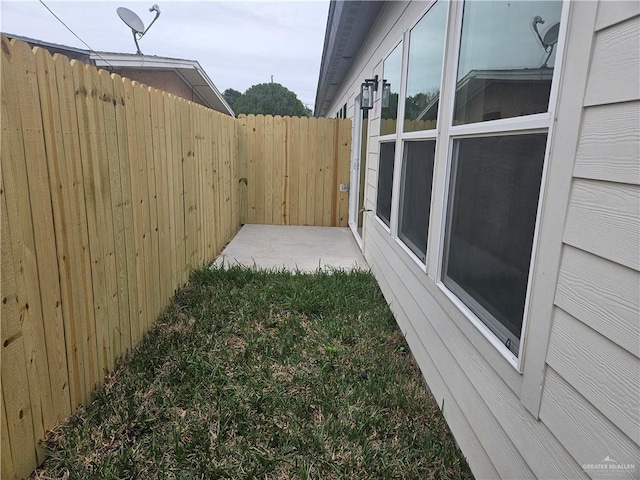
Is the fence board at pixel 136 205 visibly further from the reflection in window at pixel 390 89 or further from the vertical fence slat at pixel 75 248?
the reflection in window at pixel 390 89

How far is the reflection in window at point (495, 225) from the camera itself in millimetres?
1533

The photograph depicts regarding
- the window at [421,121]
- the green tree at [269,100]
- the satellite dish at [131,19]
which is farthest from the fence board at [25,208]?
the green tree at [269,100]

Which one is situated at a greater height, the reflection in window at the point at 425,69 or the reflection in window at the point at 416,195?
the reflection in window at the point at 425,69

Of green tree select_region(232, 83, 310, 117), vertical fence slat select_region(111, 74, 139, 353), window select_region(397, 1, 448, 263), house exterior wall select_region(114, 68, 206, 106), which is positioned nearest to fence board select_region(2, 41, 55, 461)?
vertical fence slat select_region(111, 74, 139, 353)

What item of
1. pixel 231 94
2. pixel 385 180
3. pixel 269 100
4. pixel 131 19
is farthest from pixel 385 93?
pixel 231 94

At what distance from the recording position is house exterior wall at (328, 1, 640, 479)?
3.36ft

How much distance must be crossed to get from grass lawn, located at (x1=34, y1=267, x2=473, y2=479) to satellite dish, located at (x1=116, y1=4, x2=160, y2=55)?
750cm

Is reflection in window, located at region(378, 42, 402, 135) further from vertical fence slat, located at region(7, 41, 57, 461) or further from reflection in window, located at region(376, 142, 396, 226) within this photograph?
vertical fence slat, located at region(7, 41, 57, 461)

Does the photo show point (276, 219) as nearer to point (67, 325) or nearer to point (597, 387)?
point (67, 325)

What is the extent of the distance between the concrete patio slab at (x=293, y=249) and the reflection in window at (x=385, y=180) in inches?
38.3

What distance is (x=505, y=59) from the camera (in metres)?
1.69

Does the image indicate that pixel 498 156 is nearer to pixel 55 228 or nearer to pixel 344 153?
pixel 55 228

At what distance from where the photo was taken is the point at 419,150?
9.88 ft

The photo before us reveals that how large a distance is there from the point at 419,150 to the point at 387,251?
1155mm
